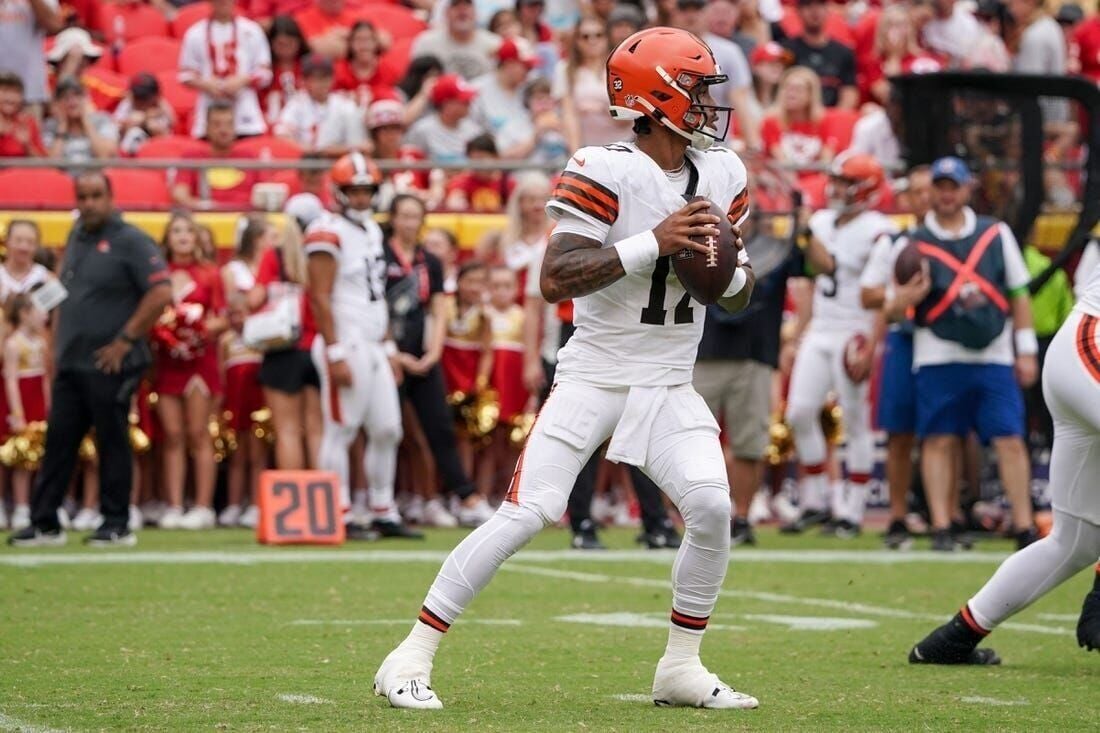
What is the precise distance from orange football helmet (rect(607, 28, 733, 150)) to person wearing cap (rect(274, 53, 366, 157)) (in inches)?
337

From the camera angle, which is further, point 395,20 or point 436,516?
point 395,20

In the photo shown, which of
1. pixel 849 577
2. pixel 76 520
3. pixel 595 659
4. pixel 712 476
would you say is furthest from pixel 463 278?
pixel 712 476

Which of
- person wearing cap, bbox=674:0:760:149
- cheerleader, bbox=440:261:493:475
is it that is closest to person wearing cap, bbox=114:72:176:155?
cheerleader, bbox=440:261:493:475

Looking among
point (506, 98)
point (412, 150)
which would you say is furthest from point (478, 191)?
point (506, 98)

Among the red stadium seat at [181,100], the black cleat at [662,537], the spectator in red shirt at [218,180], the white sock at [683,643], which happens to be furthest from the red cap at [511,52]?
the white sock at [683,643]

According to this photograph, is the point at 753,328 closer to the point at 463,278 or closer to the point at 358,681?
the point at 463,278

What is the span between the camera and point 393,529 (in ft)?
36.8

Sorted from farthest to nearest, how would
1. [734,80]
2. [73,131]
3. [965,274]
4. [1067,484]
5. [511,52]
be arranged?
[511,52] < [734,80] < [73,131] < [965,274] < [1067,484]

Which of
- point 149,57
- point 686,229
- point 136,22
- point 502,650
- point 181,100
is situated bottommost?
point 502,650

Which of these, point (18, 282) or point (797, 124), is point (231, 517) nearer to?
point (18, 282)

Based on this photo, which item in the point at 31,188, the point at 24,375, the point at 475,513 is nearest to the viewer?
the point at 24,375

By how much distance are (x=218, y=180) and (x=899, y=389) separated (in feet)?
15.7

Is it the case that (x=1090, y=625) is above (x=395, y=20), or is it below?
below

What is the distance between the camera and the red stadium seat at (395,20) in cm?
1664
